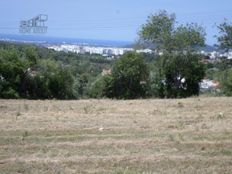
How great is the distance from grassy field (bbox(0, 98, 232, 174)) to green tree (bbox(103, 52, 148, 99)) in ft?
48.8

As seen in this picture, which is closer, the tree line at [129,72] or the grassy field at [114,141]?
the grassy field at [114,141]

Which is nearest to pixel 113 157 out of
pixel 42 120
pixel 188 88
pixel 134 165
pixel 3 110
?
pixel 134 165

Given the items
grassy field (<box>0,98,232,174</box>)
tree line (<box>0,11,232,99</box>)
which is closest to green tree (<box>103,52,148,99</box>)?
tree line (<box>0,11,232,99</box>)

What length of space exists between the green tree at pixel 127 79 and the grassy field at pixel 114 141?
1487cm

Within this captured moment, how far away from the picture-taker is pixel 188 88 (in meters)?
33.0

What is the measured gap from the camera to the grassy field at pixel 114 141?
309 inches

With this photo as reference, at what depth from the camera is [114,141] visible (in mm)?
10219

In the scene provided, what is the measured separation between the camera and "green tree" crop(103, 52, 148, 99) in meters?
31.4

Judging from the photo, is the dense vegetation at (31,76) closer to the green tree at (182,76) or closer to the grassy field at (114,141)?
the green tree at (182,76)

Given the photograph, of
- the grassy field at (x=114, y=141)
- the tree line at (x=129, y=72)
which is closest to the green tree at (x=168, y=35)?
the tree line at (x=129, y=72)

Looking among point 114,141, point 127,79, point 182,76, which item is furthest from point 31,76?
point 114,141

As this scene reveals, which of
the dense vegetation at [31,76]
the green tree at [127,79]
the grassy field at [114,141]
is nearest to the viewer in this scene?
the grassy field at [114,141]

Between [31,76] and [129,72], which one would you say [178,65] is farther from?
[31,76]

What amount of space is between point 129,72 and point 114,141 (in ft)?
70.5
